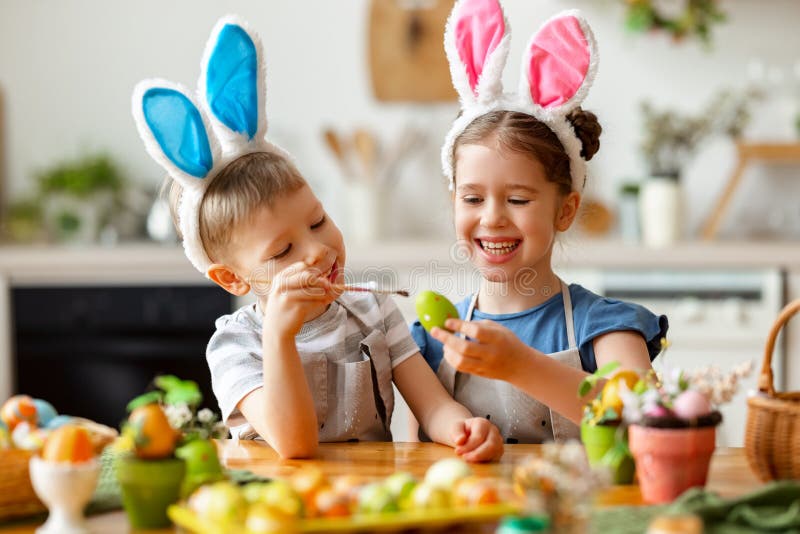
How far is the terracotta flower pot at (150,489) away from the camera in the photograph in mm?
980

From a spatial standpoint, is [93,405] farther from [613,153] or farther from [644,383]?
[644,383]

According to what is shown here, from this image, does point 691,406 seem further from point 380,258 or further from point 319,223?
point 380,258

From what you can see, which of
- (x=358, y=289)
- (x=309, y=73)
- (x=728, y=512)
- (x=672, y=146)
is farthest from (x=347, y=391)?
(x=309, y=73)

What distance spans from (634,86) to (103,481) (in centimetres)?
299

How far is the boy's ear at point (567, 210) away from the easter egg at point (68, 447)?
91 centimetres

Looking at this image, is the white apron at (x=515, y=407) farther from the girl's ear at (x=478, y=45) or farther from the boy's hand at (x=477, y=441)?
the girl's ear at (x=478, y=45)

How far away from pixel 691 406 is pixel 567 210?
66 centimetres

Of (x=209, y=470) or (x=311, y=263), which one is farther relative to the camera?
(x=311, y=263)

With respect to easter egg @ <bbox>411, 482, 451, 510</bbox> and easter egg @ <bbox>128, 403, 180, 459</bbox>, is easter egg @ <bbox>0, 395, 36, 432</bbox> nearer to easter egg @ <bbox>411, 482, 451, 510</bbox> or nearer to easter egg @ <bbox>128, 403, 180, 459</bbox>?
easter egg @ <bbox>128, 403, 180, 459</bbox>

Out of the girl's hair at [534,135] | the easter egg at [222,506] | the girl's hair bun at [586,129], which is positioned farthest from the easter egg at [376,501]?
the girl's hair bun at [586,129]

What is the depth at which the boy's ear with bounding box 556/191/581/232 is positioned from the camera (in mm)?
1635

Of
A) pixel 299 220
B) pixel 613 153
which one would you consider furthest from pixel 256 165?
pixel 613 153

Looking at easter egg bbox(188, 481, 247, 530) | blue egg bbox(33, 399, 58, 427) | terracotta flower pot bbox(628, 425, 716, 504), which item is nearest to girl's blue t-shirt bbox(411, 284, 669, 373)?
terracotta flower pot bbox(628, 425, 716, 504)

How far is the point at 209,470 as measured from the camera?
3.41 ft
